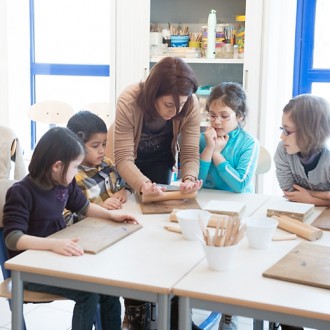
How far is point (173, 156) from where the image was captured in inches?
95.9

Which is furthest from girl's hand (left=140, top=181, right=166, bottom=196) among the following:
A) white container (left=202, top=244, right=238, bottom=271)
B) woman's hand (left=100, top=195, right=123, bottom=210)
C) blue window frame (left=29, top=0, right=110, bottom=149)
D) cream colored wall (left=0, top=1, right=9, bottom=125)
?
cream colored wall (left=0, top=1, right=9, bottom=125)

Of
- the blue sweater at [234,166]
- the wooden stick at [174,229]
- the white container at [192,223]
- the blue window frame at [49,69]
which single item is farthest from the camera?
the blue window frame at [49,69]

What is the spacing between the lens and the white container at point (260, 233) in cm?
160

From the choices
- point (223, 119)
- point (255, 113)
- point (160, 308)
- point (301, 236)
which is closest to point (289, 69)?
point (255, 113)

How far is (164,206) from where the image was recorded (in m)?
2.09

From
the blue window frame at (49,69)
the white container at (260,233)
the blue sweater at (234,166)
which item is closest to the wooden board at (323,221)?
the white container at (260,233)

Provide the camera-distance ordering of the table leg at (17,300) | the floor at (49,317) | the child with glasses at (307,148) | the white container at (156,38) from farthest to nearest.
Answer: the white container at (156,38)
the floor at (49,317)
the child with glasses at (307,148)
the table leg at (17,300)

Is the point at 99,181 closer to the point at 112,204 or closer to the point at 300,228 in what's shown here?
the point at 112,204

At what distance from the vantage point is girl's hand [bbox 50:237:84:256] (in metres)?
1.57

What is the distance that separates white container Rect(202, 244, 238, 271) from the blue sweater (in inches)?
36.7

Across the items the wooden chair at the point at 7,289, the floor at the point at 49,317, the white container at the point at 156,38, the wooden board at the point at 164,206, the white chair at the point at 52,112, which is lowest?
the floor at the point at 49,317

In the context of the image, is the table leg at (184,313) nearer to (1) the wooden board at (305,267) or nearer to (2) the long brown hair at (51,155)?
(1) the wooden board at (305,267)

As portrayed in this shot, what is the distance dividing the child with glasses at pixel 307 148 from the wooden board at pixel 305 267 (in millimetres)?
590

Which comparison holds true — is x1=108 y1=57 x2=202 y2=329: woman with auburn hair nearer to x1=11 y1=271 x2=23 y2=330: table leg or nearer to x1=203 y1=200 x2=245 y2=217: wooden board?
x1=203 y1=200 x2=245 y2=217: wooden board
